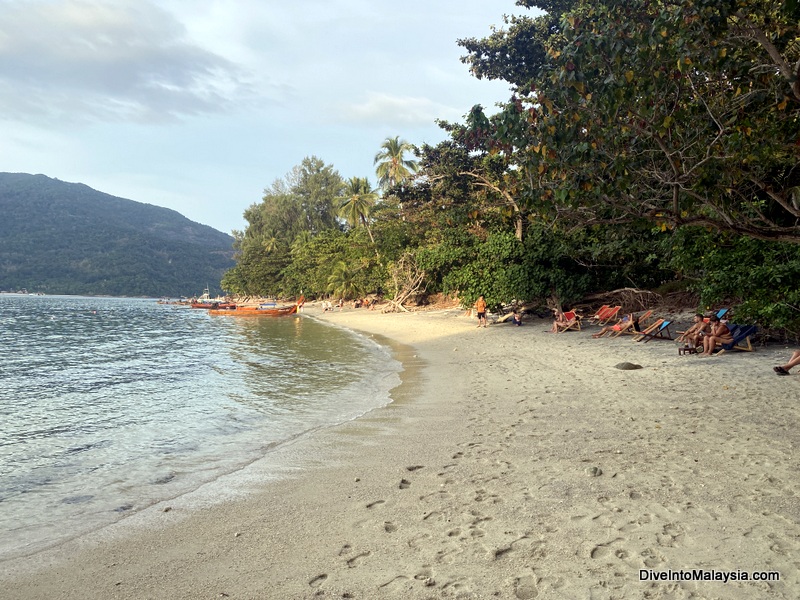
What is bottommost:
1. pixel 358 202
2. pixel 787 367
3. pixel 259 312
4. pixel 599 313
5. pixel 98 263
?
pixel 259 312

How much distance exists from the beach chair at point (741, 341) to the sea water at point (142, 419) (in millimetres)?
7911

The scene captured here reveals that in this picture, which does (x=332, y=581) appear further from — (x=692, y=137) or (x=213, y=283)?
(x=213, y=283)

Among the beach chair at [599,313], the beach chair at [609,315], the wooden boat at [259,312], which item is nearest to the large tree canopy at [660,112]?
the beach chair at [609,315]

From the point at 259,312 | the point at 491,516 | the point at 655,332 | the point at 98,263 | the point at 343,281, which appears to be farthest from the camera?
the point at 98,263

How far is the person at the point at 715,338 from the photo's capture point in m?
12.3

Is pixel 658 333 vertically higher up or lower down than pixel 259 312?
higher up

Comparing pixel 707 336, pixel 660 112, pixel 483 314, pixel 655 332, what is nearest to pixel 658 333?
pixel 655 332

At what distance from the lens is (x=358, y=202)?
57.0m

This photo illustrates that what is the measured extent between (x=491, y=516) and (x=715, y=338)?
10638mm

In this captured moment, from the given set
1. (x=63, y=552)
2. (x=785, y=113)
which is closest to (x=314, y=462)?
(x=63, y=552)

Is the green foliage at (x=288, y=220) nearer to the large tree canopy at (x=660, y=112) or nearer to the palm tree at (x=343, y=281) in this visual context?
the palm tree at (x=343, y=281)

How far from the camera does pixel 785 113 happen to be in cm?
696

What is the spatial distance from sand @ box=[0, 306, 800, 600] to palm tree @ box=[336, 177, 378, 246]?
50.3 meters

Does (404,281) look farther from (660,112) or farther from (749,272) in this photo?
(660,112)
